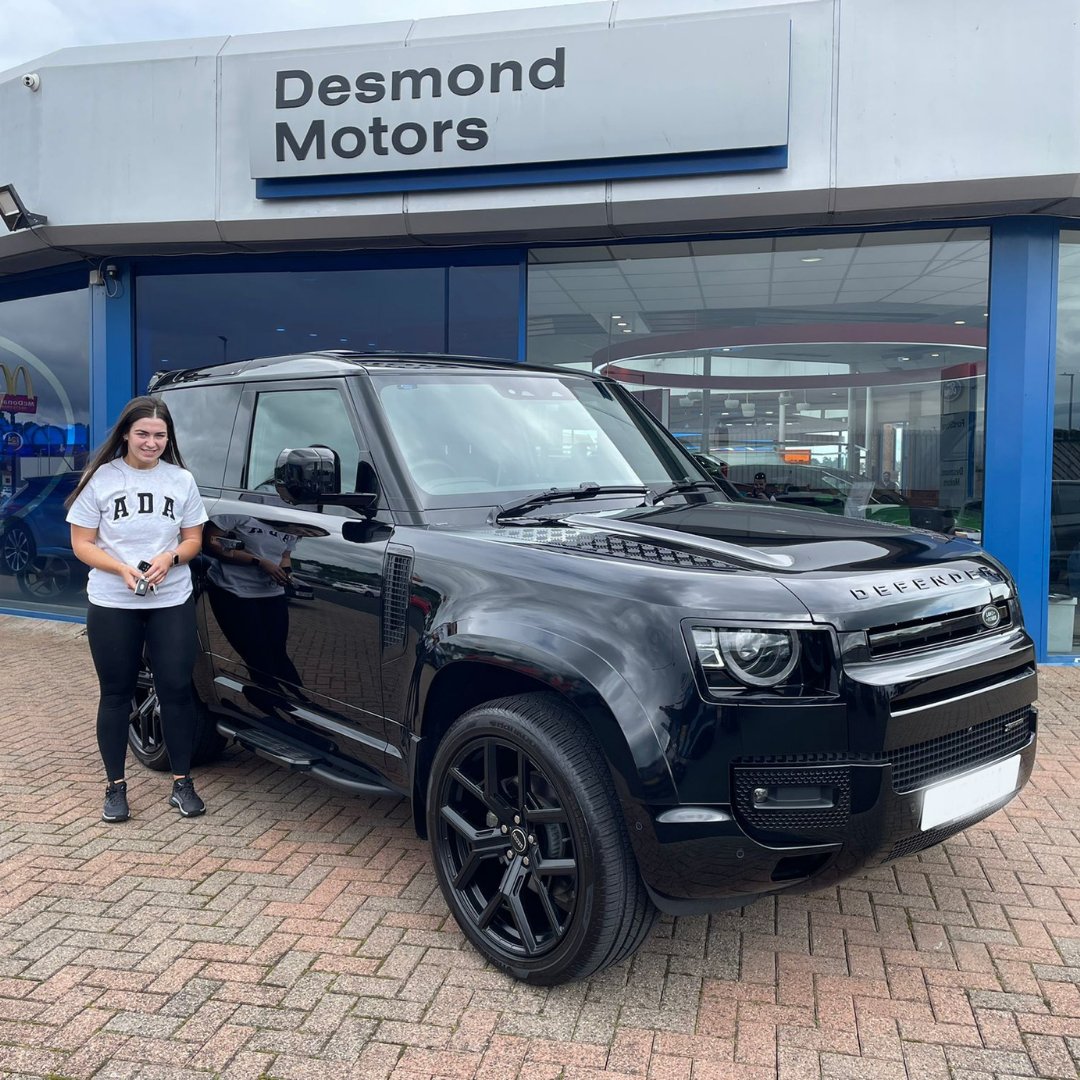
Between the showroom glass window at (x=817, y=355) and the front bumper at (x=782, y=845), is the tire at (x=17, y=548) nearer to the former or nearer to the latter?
the showroom glass window at (x=817, y=355)

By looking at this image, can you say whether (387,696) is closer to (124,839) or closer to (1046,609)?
(124,839)

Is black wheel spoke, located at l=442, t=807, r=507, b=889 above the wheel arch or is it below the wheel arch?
below

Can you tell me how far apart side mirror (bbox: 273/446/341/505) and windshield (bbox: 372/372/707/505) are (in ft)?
0.99

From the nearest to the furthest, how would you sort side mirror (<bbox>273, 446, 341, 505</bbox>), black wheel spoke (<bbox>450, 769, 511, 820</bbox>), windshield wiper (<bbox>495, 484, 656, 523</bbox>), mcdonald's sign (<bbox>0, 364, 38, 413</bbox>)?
black wheel spoke (<bbox>450, 769, 511, 820</bbox>), side mirror (<bbox>273, 446, 341, 505</bbox>), windshield wiper (<bbox>495, 484, 656, 523</bbox>), mcdonald's sign (<bbox>0, 364, 38, 413</bbox>)

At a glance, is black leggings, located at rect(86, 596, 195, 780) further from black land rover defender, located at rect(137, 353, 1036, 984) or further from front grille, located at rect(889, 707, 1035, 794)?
front grille, located at rect(889, 707, 1035, 794)

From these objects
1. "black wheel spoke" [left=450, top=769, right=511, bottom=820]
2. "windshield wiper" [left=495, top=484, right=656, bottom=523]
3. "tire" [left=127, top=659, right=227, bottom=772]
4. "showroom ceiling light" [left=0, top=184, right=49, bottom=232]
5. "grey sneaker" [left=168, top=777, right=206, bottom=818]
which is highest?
"showroom ceiling light" [left=0, top=184, right=49, bottom=232]

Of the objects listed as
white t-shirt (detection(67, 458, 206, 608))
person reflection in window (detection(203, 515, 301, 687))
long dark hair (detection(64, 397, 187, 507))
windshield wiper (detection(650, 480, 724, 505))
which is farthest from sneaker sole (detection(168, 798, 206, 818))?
windshield wiper (detection(650, 480, 724, 505))

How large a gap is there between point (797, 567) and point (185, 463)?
3.26 meters

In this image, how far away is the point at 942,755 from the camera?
2680 mm

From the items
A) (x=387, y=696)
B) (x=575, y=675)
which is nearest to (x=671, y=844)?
(x=575, y=675)

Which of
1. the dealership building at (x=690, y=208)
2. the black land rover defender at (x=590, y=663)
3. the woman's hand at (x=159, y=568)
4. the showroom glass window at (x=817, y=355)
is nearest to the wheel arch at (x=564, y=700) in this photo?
the black land rover defender at (x=590, y=663)

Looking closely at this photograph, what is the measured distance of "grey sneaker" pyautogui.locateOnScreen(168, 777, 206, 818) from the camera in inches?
170

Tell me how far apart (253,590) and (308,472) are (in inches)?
37.4

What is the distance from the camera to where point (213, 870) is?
3.74 m
